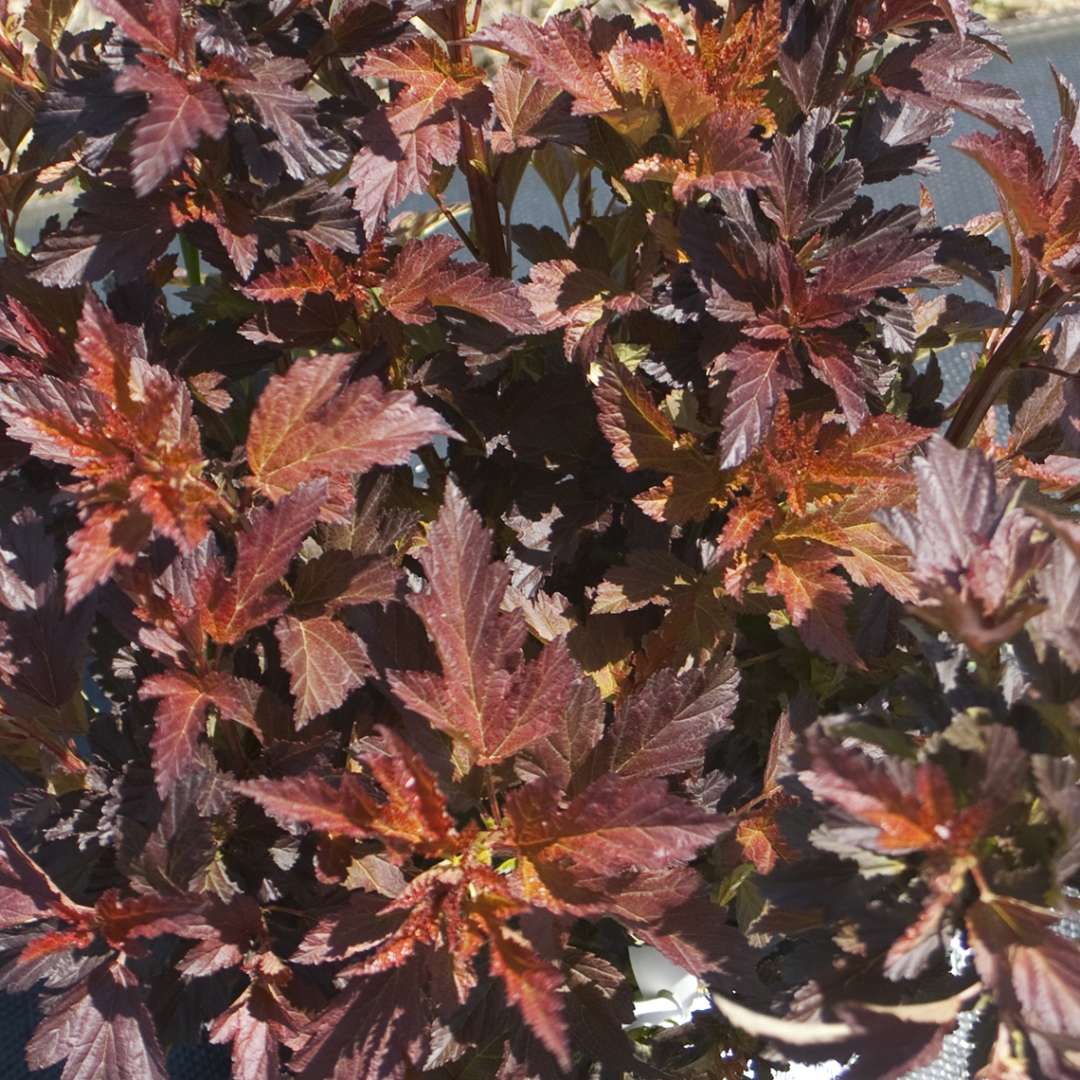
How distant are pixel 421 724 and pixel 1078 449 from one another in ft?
1.58

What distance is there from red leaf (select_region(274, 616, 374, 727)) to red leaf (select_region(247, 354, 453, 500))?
0.31 ft

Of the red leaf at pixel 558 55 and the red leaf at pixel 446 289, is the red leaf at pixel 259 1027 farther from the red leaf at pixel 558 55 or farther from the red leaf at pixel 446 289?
the red leaf at pixel 558 55

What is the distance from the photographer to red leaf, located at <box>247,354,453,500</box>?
2.08 ft

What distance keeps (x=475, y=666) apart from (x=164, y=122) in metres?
0.36

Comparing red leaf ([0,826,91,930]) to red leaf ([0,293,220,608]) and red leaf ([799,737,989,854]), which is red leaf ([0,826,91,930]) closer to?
red leaf ([0,293,220,608])

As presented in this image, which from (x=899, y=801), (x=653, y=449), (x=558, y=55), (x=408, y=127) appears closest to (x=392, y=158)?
(x=408, y=127)

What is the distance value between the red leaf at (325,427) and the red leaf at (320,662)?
3.7 inches

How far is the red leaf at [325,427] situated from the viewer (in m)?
0.63

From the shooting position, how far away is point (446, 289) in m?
0.76

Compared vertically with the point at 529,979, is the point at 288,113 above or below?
above

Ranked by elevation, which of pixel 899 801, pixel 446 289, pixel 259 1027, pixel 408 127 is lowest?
pixel 259 1027

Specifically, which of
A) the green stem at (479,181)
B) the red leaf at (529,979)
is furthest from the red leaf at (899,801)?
the green stem at (479,181)

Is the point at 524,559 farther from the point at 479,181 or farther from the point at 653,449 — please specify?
the point at 479,181

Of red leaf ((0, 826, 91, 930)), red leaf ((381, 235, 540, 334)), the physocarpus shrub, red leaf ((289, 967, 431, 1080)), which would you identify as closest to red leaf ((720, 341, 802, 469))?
the physocarpus shrub
